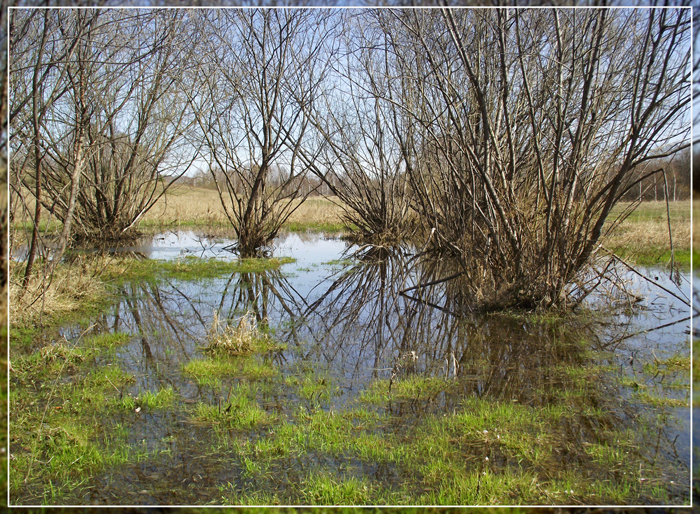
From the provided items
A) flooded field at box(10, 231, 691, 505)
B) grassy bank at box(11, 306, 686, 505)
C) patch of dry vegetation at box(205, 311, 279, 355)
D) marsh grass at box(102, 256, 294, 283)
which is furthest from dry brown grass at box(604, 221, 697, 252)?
marsh grass at box(102, 256, 294, 283)

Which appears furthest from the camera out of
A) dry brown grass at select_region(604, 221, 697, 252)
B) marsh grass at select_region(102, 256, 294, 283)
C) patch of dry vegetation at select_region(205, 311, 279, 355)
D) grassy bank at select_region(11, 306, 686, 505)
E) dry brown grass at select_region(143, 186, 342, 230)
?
dry brown grass at select_region(143, 186, 342, 230)

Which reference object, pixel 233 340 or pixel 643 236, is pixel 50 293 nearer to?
pixel 233 340

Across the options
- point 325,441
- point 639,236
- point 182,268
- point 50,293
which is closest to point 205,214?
point 182,268

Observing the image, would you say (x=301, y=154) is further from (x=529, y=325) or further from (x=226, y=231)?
(x=529, y=325)

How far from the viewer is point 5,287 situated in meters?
2.72

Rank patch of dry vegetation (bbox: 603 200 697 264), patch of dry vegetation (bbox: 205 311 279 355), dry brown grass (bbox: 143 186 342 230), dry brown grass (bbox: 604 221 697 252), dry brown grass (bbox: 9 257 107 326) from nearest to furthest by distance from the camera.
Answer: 1. patch of dry vegetation (bbox: 205 311 279 355)
2. dry brown grass (bbox: 9 257 107 326)
3. patch of dry vegetation (bbox: 603 200 697 264)
4. dry brown grass (bbox: 604 221 697 252)
5. dry brown grass (bbox: 143 186 342 230)

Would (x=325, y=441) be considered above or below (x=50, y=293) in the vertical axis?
below

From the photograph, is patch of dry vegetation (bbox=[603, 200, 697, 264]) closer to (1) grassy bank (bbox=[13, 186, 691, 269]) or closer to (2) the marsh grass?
(1) grassy bank (bbox=[13, 186, 691, 269])

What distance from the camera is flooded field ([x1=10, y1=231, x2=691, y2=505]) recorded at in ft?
9.24

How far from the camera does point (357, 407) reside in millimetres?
3975

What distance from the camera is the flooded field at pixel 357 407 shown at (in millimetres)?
2816

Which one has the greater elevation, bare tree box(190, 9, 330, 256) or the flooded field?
bare tree box(190, 9, 330, 256)

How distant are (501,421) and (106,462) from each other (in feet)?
7.88

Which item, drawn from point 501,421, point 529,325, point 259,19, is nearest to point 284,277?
point 529,325
